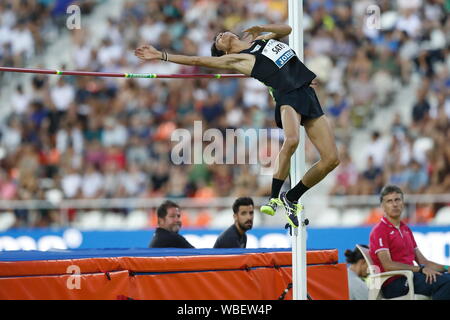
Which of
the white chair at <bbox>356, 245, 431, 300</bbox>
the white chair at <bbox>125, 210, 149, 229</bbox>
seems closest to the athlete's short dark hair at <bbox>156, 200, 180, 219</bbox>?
the white chair at <bbox>356, 245, 431, 300</bbox>

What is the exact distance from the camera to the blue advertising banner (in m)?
13.6

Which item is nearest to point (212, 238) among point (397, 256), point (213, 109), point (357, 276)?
point (213, 109)

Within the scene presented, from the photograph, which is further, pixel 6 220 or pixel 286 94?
pixel 6 220

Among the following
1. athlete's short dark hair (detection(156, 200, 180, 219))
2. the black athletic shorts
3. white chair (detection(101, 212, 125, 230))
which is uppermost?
the black athletic shorts

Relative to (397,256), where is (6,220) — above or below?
above

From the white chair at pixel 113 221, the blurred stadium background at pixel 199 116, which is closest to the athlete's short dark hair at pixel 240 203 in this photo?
the blurred stadium background at pixel 199 116

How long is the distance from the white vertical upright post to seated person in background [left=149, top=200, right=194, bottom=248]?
243 centimetres

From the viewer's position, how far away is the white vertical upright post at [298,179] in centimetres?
762

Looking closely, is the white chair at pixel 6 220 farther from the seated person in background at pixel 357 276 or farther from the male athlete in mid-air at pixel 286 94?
the male athlete in mid-air at pixel 286 94

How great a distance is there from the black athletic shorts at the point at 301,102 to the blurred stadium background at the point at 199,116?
620 centimetres

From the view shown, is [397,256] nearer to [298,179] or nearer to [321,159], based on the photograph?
[298,179]

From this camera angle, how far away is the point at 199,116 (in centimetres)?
1578

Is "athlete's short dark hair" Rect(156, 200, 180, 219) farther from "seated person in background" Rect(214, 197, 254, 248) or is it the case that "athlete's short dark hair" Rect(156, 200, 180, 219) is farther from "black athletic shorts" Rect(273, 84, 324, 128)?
"black athletic shorts" Rect(273, 84, 324, 128)

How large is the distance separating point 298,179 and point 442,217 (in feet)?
21.4
